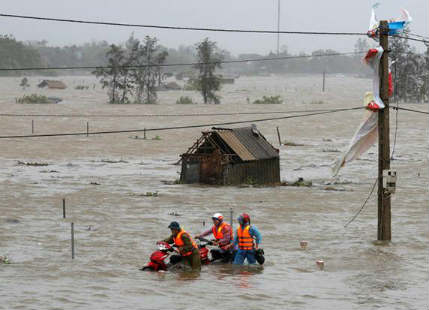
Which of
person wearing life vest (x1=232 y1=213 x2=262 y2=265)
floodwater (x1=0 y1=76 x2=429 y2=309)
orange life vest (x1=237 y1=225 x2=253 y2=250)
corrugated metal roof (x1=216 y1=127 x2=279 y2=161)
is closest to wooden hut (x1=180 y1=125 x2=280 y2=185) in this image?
corrugated metal roof (x1=216 y1=127 x2=279 y2=161)

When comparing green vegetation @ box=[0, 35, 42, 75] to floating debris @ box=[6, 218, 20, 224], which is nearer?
floating debris @ box=[6, 218, 20, 224]

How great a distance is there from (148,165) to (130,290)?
30119 millimetres

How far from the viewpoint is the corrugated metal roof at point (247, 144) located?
37.8 metres

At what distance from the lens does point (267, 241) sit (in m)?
24.6

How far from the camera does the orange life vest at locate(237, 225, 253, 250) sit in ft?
63.7

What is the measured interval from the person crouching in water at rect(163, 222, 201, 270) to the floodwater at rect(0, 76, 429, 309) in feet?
1.12

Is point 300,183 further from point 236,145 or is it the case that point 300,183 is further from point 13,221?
point 13,221

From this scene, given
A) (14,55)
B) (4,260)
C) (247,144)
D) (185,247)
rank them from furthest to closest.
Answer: (14,55), (247,144), (4,260), (185,247)

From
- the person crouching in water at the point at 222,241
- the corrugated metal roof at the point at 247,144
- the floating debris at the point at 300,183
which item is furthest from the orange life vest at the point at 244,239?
the floating debris at the point at 300,183

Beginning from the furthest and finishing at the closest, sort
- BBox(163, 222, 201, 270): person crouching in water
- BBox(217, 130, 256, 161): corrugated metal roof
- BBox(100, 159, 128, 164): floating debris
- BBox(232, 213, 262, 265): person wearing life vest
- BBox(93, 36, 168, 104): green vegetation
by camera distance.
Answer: BBox(93, 36, 168, 104): green vegetation
BBox(100, 159, 128, 164): floating debris
BBox(217, 130, 256, 161): corrugated metal roof
BBox(232, 213, 262, 265): person wearing life vest
BBox(163, 222, 201, 270): person crouching in water

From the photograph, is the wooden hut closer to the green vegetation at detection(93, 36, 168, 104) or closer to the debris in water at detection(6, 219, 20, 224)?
the debris in water at detection(6, 219, 20, 224)

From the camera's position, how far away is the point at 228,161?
122 feet

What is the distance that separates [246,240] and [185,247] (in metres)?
1.36

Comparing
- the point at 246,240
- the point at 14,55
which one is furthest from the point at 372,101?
the point at 14,55
